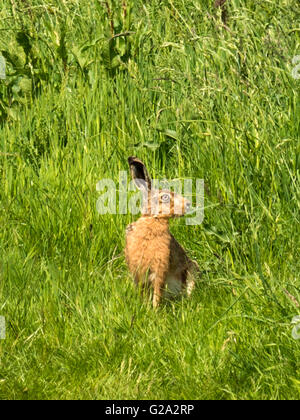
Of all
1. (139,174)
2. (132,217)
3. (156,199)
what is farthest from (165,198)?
(132,217)

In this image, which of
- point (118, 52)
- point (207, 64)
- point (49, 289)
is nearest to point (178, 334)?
point (49, 289)

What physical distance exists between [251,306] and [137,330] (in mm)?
547

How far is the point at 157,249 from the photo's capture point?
13.8 feet

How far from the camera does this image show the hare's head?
4273 mm

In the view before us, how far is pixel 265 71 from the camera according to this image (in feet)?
16.6

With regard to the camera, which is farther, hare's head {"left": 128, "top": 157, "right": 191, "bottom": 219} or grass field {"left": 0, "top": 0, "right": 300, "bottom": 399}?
hare's head {"left": 128, "top": 157, "right": 191, "bottom": 219}

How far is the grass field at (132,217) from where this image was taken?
141 inches

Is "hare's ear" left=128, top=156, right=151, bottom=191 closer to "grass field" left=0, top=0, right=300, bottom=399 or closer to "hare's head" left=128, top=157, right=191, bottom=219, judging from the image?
"hare's head" left=128, top=157, right=191, bottom=219

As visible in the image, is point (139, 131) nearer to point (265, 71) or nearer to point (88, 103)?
point (88, 103)

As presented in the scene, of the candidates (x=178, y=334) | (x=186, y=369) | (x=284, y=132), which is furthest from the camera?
(x=284, y=132)

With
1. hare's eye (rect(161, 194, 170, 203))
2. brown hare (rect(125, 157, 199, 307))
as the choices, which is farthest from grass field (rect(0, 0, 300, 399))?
hare's eye (rect(161, 194, 170, 203))

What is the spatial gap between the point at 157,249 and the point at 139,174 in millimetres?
427

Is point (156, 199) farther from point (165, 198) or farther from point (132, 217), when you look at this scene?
point (132, 217)

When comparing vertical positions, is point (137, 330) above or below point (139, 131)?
below
